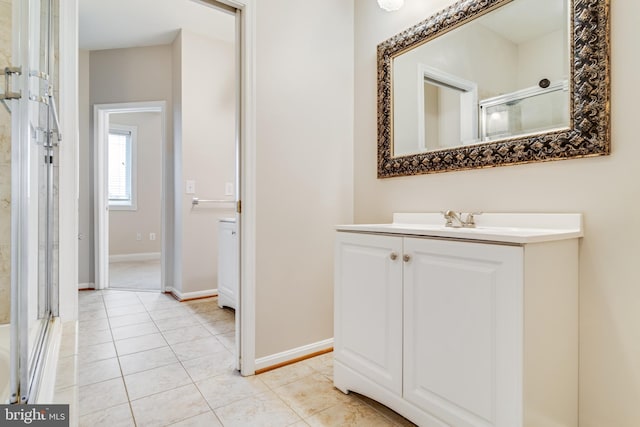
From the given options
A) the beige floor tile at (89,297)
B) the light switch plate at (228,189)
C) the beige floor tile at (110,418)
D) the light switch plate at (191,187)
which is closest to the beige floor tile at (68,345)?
the beige floor tile at (110,418)

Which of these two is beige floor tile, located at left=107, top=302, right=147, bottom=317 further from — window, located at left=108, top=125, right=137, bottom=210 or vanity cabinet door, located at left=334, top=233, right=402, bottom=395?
window, located at left=108, top=125, right=137, bottom=210

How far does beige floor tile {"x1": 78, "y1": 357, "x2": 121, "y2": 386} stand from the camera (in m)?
1.81

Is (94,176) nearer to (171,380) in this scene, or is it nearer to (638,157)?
(171,380)

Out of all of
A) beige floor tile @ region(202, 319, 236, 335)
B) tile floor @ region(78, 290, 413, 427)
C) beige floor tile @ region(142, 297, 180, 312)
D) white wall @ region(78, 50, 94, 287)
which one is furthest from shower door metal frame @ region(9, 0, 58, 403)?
white wall @ region(78, 50, 94, 287)

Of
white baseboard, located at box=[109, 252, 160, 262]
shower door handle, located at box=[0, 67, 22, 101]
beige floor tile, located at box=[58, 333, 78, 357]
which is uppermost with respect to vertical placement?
shower door handle, located at box=[0, 67, 22, 101]

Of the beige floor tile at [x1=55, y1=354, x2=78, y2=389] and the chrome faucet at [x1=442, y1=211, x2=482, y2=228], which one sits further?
the chrome faucet at [x1=442, y1=211, x2=482, y2=228]

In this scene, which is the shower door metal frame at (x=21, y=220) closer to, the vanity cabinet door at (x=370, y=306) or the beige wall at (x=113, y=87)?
the vanity cabinet door at (x=370, y=306)

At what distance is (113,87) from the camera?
12.4ft

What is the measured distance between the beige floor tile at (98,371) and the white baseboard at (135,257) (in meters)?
4.10

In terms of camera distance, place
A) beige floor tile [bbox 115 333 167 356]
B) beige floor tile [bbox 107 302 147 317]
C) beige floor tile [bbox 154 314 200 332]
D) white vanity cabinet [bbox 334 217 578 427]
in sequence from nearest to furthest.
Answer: white vanity cabinet [bbox 334 217 578 427] → beige floor tile [bbox 115 333 167 356] → beige floor tile [bbox 154 314 200 332] → beige floor tile [bbox 107 302 147 317]

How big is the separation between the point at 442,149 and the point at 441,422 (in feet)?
3.96

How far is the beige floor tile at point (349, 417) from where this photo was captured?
4.78ft

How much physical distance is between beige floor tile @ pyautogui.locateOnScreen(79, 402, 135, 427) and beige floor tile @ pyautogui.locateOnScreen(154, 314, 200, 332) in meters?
1.05

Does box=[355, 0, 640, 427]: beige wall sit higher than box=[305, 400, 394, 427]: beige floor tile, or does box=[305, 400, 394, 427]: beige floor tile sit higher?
box=[355, 0, 640, 427]: beige wall
